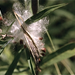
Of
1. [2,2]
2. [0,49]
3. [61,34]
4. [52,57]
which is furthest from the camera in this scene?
[61,34]

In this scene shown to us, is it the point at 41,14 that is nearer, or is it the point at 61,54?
the point at 41,14

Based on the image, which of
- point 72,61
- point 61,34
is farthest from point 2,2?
point 72,61

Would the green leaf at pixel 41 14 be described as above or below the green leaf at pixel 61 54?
above

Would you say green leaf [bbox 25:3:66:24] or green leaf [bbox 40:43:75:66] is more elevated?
green leaf [bbox 25:3:66:24]

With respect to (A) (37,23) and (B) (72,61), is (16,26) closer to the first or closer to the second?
(A) (37,23)

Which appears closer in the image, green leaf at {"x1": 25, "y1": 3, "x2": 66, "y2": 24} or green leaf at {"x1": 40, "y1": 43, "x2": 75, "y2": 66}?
green leaf at {"x1": 25, "y1": 3, "x2": 66, "y2": 24}

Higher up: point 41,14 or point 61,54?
point 41,14

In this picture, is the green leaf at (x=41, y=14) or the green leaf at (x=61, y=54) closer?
the green leaf at (x=41, y=14)

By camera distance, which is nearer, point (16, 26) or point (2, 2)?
point (16, 26)
